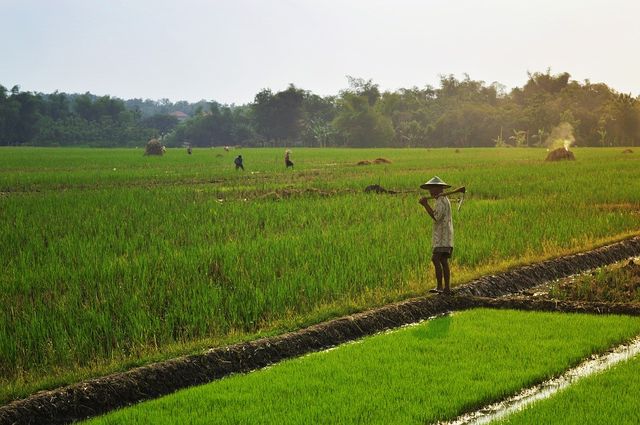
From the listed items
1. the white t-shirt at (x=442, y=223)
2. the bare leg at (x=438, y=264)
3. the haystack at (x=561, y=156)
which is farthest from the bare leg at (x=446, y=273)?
the haystack at (x=561, y=156)

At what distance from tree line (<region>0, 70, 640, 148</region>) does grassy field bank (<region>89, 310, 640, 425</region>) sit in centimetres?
6687

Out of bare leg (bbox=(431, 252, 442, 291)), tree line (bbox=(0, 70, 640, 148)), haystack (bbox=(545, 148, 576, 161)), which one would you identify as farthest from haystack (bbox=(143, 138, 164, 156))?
bare leg (bbox=(431, 252, 442, 291))

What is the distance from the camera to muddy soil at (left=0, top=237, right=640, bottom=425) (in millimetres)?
4656

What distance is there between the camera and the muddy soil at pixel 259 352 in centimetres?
466

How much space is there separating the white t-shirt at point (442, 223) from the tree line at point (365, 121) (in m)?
66.0

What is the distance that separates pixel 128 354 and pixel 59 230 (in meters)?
6.57

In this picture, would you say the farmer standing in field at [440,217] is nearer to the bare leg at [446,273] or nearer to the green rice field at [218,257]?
the bare leg at [446,273]

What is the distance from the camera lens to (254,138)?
8950cm

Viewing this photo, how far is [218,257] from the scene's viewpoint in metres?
8.91

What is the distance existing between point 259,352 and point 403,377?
1311mm

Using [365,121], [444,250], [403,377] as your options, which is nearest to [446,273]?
[444,250]

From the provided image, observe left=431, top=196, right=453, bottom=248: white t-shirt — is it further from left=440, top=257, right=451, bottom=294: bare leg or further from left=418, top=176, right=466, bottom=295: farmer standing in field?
left=440, top=257, right=451, bottom=294: bare leg

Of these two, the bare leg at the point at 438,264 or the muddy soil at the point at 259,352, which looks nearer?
the muddy soil at the point at 259,352

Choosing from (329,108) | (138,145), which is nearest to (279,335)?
(138,145)
